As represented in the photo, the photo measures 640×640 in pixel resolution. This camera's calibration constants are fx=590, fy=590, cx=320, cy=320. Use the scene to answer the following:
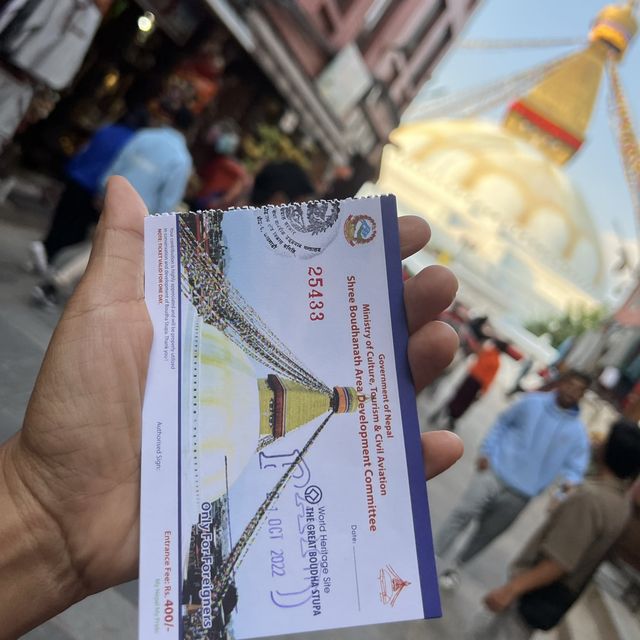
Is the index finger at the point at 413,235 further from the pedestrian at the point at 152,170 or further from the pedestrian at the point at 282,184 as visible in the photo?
Answer: the pedestrian at the point at 152,170

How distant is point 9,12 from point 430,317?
3.40 m

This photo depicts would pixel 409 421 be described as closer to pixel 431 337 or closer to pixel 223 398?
pixel 431 337

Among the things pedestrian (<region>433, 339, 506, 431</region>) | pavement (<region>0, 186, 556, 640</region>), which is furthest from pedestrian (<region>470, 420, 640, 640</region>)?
pedestrian (<region>433, 339, 506, 431</region>)

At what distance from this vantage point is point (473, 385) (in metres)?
6.89

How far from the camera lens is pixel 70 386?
1283mm


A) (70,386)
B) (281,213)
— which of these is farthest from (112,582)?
(281,213)

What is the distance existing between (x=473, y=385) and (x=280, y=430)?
602cm

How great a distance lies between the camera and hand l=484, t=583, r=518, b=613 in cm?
263

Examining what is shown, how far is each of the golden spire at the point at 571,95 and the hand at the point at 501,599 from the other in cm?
2208

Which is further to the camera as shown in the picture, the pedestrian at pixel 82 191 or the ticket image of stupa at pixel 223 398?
the pedestrian at pixel 82 191

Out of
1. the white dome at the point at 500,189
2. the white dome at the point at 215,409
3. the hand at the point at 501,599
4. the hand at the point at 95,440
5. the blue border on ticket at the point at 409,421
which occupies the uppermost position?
the blue border on ticket at the point at 409,421

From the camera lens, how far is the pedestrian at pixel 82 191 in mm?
3949

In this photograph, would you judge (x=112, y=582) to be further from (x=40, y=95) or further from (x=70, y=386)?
(x=40, y=95)

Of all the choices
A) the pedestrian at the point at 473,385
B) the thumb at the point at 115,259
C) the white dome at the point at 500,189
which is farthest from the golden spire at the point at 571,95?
the thumb at the point at 115,259
